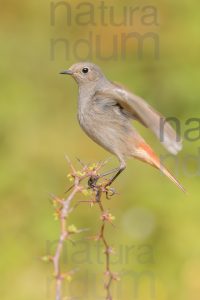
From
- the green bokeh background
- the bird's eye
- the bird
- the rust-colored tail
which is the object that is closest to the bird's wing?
the bird

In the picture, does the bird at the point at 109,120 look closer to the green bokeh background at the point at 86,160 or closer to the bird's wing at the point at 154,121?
the bird's wing at the point at 154,121

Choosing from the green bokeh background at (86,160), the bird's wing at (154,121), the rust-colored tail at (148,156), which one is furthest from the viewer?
the green bokeh background at (86,160)

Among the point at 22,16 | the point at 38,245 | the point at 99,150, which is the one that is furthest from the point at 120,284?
the point at 22,16

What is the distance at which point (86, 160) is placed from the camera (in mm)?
7906

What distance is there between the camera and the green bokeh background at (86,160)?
6426 mm

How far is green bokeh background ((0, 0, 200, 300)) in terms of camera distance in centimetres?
643

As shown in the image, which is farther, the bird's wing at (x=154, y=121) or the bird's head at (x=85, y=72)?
the bird's head at (x=85, y=72)

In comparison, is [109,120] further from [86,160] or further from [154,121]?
[86,160]

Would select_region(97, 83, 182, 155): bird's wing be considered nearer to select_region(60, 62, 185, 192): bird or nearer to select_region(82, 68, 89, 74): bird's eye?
select_region(60, 62, 185, 192): bird

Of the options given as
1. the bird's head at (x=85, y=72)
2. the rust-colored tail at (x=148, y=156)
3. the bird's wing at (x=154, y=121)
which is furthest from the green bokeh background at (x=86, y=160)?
the bird's wing at (x=154, y=121)

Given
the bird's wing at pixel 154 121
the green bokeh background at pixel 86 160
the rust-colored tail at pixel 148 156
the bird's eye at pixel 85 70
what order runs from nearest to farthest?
the bird's wing at pixel 154 121 < the rust-colored tail at pixel 148 156 < the bird's eye at pixel 85 70 < the green bokeh background at pixel 86 160

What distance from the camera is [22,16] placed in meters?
9.99

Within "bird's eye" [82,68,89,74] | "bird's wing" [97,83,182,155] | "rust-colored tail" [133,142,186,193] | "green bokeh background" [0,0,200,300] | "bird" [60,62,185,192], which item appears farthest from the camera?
"green bokeh background" [0,0,200,300]

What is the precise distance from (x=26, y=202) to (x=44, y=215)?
0.28 meters
